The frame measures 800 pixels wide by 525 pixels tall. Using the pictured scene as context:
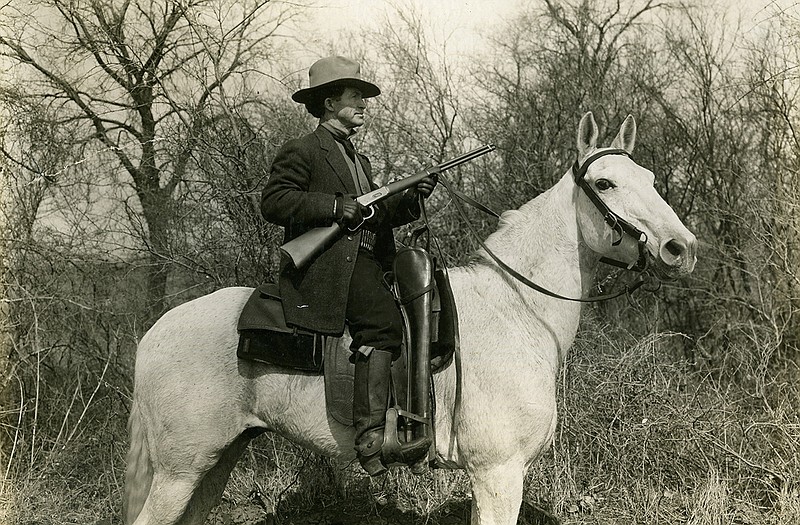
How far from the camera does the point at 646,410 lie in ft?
19.9

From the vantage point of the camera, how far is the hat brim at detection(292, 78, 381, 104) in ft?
12.7

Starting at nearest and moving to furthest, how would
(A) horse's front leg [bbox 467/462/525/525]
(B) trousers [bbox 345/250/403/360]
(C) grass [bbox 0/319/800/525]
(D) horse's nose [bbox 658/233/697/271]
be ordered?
(D) horse's nose [bbox 658/233/697/271], (A) horse's front leg [bbox 467/462/525/525], (B) trousers [bbox 345/250/403/360], (C) grass [bbox 0/319/800/525]

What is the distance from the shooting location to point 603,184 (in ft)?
12.1

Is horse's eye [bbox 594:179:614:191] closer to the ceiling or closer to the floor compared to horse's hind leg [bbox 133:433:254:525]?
closer to the ceiling

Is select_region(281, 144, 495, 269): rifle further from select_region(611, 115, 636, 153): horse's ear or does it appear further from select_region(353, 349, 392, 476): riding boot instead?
select_region(611, 115, 636, 153): horse's ear

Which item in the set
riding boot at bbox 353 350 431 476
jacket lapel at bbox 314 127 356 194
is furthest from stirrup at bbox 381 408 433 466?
jacket lapel at bbox 314 127 356 194

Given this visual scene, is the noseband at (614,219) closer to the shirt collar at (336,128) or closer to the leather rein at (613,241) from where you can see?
the leather rein at (613,241)

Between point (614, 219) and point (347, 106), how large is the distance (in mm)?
1634

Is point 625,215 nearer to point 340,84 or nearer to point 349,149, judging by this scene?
point 349,149

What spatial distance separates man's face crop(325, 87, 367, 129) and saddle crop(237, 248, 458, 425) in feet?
2.76

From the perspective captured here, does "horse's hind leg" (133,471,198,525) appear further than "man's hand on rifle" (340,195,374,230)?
Yes

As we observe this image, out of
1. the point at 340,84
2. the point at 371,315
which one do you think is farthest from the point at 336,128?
the point at 371,315

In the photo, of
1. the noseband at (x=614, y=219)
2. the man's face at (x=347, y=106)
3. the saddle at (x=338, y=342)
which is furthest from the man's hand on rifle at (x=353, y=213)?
the noseband at (x=614, y=219)

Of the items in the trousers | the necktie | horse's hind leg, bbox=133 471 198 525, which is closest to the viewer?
the trousers
